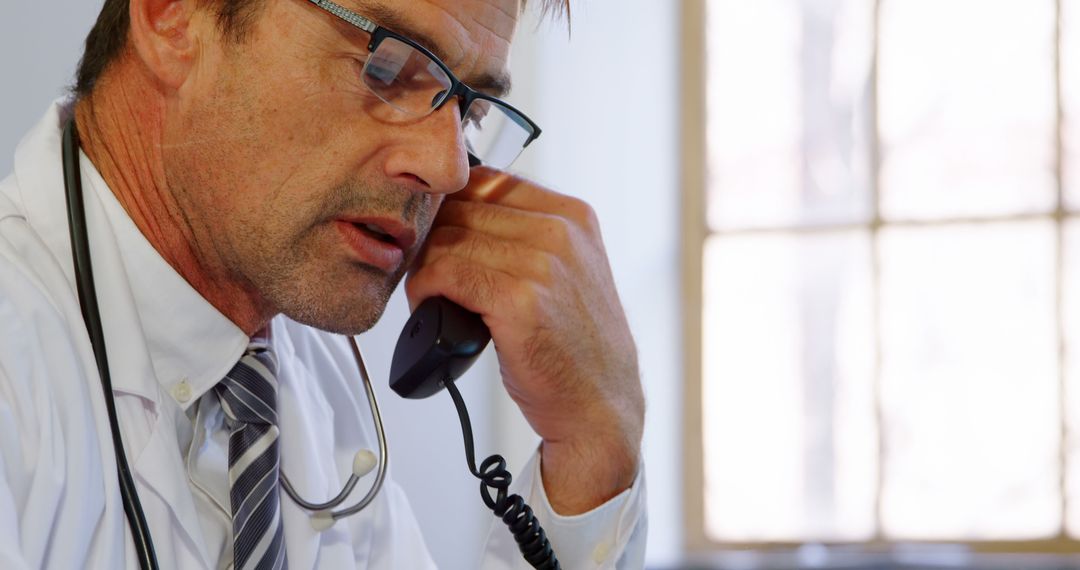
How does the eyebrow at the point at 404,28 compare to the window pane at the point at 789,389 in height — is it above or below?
above

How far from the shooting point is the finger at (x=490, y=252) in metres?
1.26

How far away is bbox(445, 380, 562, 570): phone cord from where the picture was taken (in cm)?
119

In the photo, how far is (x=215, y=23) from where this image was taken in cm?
108

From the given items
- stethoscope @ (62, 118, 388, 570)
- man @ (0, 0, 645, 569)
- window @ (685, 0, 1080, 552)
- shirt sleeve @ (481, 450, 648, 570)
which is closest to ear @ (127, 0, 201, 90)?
man @ (0, 0, 645, 569)

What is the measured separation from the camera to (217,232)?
1112 millimetres

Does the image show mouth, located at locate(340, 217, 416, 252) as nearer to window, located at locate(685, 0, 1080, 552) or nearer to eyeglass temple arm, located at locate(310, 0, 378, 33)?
eyeglass temple arm, located at locate(310, 0, 378, 33)

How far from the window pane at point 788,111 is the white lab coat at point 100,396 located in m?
1.42

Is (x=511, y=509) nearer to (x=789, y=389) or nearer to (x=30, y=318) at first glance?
(x=30, y=318)

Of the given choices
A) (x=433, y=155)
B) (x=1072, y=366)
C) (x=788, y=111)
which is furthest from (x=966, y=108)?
(x=433, y=155)

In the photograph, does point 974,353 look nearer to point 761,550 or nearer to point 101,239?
point 761,550

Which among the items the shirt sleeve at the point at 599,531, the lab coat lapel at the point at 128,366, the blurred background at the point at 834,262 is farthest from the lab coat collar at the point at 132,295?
the blurred background at the point at 834,262

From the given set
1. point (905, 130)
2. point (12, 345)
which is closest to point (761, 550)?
point (905, 130)

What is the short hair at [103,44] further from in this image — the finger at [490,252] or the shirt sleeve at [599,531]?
the shirt sleeve at [599,531]

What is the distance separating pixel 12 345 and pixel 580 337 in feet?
1.94
